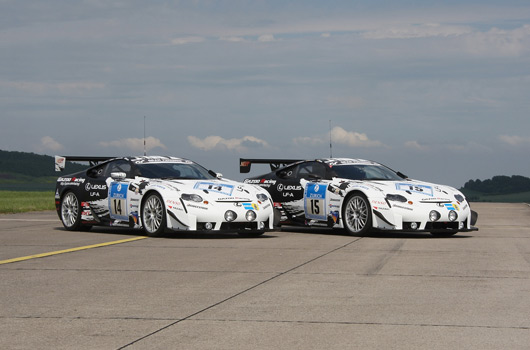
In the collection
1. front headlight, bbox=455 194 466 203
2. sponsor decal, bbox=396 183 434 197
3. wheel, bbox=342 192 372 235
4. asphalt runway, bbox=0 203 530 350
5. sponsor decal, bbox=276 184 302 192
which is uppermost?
sponsor decal, bbox=276 184 302 192

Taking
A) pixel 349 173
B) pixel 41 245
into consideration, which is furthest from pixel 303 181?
pixel 41 245

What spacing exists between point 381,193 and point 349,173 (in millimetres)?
1381

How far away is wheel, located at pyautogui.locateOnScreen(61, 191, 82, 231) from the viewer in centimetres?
1639

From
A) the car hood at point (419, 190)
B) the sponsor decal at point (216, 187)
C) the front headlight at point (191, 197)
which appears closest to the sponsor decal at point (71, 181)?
the sponsor decal at point (216, 187)

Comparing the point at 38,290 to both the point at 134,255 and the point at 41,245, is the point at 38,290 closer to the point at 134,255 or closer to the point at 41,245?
the point at 134,255

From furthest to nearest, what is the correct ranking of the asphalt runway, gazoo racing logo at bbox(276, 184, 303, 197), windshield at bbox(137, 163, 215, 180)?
gazoo racing logo at bbox(276, 184, 303, 197) → windshield at bbox(137, 163, 215, 180) → the asphalt runway

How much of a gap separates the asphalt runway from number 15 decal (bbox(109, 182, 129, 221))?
5.92 ft

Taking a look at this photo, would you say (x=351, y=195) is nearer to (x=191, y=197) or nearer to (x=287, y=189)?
(x=287, y=189)

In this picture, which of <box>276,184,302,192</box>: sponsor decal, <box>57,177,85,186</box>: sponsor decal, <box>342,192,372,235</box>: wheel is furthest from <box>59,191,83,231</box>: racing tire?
<box>342,192,372,235</box>: wheel

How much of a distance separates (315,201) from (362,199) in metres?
1.31

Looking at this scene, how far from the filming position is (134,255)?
451 inches

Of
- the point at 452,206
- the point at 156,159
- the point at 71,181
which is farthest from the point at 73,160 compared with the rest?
the point at 452,206

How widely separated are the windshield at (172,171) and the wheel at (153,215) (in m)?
0.75

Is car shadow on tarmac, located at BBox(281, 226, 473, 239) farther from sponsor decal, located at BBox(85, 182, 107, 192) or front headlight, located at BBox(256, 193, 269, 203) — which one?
sponsor decal, located at BBox(85, 182, 107, 192)
